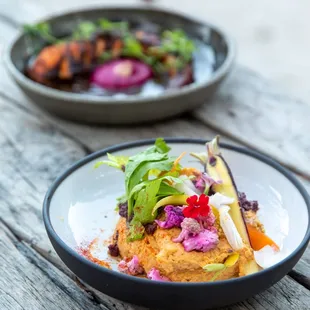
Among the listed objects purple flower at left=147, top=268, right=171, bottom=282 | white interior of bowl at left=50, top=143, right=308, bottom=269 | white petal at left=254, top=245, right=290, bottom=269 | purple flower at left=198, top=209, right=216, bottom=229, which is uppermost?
purple flower at left=198, top=209, right=216, bottom=229

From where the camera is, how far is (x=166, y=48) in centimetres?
185

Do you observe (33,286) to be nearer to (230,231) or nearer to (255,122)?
(230,231)

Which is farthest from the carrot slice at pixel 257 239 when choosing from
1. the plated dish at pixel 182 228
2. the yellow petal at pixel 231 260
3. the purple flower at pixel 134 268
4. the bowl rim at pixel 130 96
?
the bowl rim at pixel 130 96

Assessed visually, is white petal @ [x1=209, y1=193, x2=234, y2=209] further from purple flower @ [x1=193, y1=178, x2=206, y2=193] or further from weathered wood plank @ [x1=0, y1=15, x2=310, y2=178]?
weathered wood plank @ [x1=0, y1=15, x2=310, y2=178]

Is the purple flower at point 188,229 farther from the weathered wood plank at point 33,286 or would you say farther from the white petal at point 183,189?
the weathered wood plank at point 33,286

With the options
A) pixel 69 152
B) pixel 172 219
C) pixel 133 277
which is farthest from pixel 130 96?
pixel 133 277

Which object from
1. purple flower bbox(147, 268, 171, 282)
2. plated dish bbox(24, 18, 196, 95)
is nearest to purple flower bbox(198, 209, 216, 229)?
purple flower bbox(147, 268, 171, 282)

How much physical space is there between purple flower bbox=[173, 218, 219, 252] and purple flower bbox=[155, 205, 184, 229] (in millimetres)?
22

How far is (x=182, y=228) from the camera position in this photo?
987mm

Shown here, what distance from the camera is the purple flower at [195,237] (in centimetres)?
97

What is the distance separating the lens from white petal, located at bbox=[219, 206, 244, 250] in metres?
0.99

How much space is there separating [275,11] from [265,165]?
3149mm

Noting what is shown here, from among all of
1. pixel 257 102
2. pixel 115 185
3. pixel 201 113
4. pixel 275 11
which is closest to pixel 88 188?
pixel 115 185

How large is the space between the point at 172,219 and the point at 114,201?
0.23 metres
